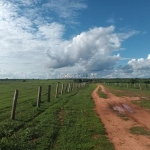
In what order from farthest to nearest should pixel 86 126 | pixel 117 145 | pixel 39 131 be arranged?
pixel 86 126
pixel 39 131
pixel 117 145

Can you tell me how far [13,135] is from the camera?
10.8 m

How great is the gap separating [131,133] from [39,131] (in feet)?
16.8

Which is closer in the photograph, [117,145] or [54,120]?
[117,145]

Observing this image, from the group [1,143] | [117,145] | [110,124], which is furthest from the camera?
[110,124]

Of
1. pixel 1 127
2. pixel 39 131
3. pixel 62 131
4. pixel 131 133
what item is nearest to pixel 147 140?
pixel 131 133

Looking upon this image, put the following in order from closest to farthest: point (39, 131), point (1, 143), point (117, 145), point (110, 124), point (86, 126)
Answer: point (1, 143) → point (117, 145) → point (39, 131) → point (86, 126) → point (110, 124)

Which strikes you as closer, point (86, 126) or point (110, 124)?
point (86, 126)

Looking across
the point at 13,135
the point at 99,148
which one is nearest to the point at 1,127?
the point at 13,135

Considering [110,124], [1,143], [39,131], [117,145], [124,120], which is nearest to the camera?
[1,143]

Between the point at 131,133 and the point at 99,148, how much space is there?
3.31 m

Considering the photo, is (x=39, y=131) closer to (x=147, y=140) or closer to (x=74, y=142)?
(x=74, y=142)

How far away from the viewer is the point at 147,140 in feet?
34.9

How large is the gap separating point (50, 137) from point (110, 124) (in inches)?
201

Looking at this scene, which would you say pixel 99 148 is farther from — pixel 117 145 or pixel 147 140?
pixel 147 140
